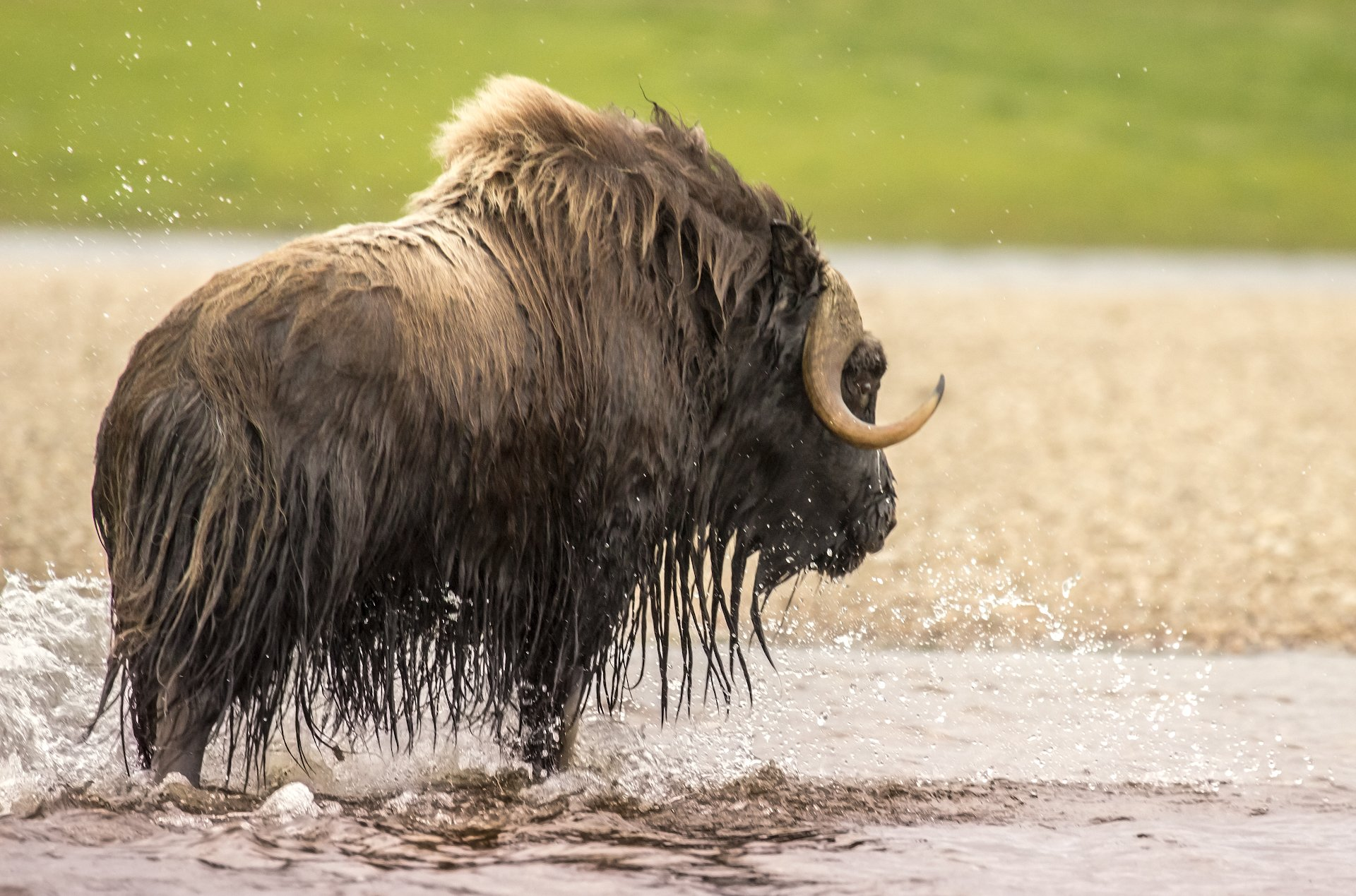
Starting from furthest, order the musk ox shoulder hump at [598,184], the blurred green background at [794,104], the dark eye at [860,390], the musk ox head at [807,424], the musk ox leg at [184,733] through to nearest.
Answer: the blurred green background at [794,104] < the dark eye at [860,390] < the musk ox head at [807,424] < the musk ox shoulder hump at [598,184] < the musk ox leg at [184,733]

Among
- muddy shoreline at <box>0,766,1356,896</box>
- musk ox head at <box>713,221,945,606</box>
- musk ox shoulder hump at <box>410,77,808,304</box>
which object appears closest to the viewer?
muddy shoreline at <box>0,766,1356,896</box>

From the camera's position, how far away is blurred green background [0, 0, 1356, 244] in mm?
22656

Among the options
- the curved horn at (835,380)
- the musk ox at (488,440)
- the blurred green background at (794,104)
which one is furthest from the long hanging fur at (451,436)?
the blurred green background at (794,104)

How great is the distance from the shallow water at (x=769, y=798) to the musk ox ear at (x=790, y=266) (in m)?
1.06

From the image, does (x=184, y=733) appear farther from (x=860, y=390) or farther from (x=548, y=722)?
(x=860, y=390)

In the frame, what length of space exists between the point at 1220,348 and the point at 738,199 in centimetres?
843

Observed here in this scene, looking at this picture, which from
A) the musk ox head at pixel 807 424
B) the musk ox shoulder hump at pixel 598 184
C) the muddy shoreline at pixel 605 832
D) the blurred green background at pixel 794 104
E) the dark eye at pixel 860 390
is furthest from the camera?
the blurred green background at pixel 794 104

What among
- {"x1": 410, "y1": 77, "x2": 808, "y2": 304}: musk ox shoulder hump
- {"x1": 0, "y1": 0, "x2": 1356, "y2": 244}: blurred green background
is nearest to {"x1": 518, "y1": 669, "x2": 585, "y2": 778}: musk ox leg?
{"x1": 410, "y1": 77, "x2": 808, "y2": 304}: musk ox shoulder hump

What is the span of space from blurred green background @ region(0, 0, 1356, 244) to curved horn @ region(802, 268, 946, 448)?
16877 millimetres

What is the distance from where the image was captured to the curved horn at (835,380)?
349 centimetres

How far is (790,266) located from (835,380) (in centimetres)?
27

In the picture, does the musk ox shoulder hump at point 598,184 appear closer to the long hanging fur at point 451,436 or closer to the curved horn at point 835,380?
the long hanging fur at point 451,436

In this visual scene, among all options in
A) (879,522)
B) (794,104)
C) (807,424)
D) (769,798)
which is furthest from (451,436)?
(794,104)

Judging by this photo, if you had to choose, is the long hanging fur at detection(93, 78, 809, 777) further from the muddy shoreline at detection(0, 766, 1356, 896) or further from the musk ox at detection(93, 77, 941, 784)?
the muddy shoreline at detection(0, 766, 1356, 896)
